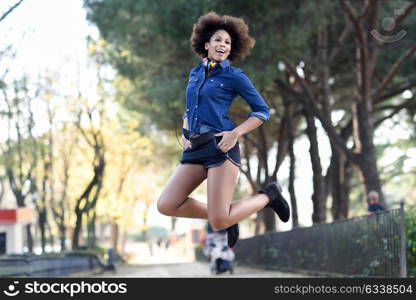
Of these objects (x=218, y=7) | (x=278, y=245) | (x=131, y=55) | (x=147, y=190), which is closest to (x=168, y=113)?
(x=131, y=55)

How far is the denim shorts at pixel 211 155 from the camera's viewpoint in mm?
6133

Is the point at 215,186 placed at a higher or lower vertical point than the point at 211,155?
lower

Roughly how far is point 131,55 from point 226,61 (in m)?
20.2

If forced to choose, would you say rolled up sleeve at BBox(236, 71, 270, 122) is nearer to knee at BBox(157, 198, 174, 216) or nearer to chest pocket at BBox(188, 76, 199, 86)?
chest pocket at BBox(188, 76, 199, 86)

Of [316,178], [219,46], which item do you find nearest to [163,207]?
[219,46]

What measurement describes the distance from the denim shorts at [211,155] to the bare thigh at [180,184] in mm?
60

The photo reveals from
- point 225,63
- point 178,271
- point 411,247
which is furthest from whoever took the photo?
point 178,271

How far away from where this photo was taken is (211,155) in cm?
→ 614

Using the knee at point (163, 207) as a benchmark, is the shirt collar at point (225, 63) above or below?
above

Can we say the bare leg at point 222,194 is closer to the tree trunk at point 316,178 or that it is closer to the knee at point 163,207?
the knee at point 163,207

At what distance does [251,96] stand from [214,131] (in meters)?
0.42

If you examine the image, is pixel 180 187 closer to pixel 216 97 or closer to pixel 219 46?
pixel 216 97

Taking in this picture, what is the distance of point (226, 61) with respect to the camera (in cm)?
644

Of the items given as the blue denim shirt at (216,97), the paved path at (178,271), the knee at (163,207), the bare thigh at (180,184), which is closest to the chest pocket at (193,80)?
the blue denim shirt at (216,97)
